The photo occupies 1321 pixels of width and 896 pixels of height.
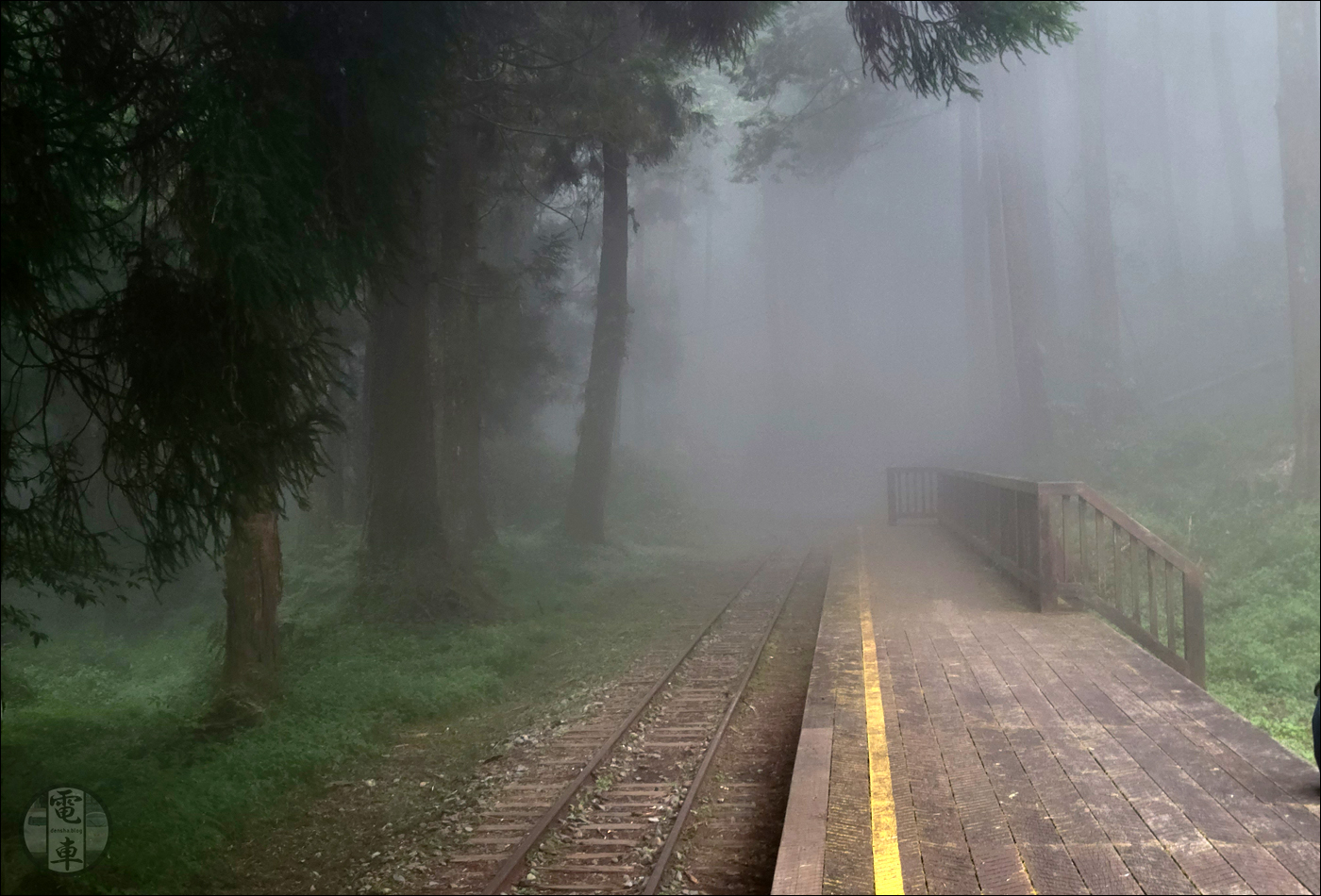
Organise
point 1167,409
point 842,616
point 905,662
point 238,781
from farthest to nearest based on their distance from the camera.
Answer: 1. point 1167,409
2. point 842,616
3. point 905,662
4. point 238,781

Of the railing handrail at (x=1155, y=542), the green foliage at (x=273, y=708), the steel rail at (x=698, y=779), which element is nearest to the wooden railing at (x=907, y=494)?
the green foliage at (x=273, y=708)

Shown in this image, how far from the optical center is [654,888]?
189 inches

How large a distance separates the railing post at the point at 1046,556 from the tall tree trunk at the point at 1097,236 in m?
19.0

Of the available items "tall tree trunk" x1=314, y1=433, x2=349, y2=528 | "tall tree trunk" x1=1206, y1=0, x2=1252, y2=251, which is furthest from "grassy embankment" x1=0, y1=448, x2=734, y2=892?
"tall tree trunk" x1=1206, y1=0, x2=1252, y2=251

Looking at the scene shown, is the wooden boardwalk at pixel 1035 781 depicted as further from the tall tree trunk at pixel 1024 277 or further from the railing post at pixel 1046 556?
the tall tree trunk at pixel 1024 277

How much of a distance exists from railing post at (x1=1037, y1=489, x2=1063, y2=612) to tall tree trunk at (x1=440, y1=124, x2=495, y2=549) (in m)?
7.88

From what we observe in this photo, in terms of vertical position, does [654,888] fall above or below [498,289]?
below

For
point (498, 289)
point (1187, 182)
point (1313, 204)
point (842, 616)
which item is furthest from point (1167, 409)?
point (1187, 182)

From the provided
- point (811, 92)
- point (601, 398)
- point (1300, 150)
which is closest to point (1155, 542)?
point (601, 398)

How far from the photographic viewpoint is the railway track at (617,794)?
511cm

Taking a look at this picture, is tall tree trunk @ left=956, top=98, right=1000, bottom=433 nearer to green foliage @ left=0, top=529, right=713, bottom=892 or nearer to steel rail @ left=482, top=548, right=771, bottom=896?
green foliage @ left=0, top=529, right=713, bottom=892

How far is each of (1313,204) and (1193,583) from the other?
1688 cm

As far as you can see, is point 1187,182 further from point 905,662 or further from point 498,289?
point 905,662

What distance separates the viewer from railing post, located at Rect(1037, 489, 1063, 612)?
955cm
